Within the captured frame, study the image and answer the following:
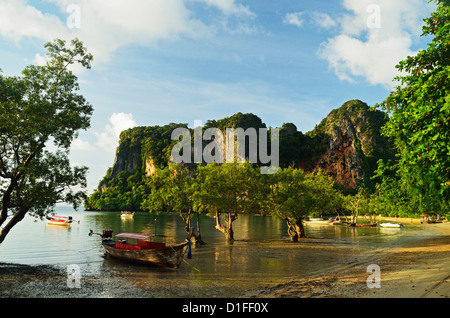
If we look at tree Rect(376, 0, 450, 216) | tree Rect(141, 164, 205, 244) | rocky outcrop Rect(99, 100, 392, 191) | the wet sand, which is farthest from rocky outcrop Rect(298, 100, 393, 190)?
tree Rect(376, 0, 450, 216)

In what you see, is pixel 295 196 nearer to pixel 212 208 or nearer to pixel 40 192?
pixel 212 208

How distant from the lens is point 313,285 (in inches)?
696

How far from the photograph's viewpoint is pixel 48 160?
2534 centimetres

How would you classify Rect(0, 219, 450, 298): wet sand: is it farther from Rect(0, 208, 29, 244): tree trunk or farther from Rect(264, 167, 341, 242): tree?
Rect(264, 167, 341, 242): tree

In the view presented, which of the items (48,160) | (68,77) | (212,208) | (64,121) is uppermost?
(68,77)

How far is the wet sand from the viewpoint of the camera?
1503 centimetres

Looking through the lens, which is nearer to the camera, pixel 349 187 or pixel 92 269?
pixel 92 269

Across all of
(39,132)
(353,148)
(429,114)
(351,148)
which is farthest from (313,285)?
(351,148)

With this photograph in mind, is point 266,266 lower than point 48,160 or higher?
lower

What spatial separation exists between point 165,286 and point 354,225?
73.7 metres

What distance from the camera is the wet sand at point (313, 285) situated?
15.0 m

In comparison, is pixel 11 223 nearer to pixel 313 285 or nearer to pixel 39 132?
pixel 39 132
